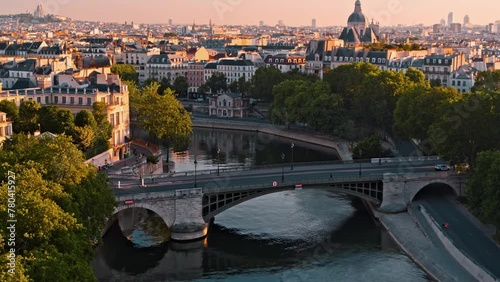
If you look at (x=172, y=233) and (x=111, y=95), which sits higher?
(x=111, y=95)

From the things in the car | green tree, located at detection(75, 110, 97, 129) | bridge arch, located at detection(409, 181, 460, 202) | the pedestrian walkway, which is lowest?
the pedestrian walkway

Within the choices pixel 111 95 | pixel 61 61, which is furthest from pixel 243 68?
pixel 111 95

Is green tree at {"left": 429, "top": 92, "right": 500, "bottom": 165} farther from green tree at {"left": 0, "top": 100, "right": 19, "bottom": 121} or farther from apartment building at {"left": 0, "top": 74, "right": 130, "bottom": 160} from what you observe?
green tree at {"left": 0, "top": 100, "right": 19, "bottom": 121}

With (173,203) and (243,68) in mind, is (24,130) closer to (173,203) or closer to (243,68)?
(173,203)

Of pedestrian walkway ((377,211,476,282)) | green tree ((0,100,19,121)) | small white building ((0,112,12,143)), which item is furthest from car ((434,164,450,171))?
green tree ((0,100,19,121))

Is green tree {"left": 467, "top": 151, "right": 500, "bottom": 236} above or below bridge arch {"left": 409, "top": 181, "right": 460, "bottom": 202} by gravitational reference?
above

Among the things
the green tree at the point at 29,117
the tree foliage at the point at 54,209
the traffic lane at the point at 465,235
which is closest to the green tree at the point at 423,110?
the traffic lane at the point at 465,235


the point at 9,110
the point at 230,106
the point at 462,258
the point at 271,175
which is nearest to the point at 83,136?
the point at 9,110

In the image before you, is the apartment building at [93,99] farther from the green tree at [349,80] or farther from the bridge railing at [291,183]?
the green tree at [349,80]
